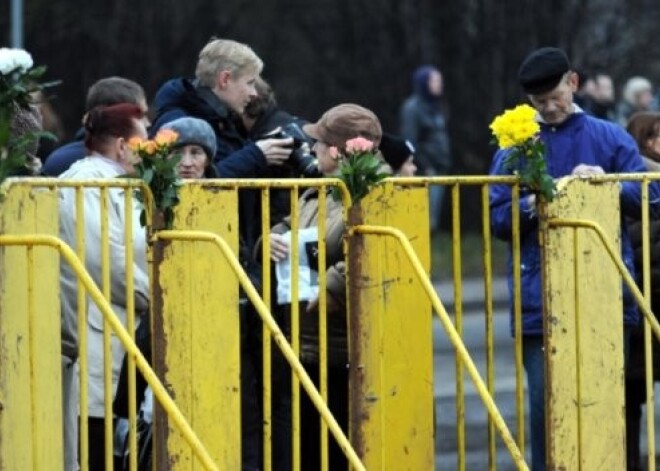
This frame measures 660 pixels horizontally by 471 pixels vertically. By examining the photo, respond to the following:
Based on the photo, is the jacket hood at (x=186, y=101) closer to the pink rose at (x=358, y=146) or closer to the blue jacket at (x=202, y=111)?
the blue jacket at (x=202, y=111)

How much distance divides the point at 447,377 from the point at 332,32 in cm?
982

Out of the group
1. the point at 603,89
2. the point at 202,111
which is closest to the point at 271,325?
the point at 202,111

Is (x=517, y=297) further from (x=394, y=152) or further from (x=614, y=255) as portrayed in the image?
(x=394, y=152)

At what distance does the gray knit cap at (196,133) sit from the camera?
26.6 feet

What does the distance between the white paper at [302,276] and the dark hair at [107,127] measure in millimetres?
788

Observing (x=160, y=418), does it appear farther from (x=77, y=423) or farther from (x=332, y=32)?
(x=332, y=32)

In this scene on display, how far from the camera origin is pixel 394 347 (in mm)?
7340

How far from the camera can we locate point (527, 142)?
7.37 m

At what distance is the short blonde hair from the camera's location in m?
8.97

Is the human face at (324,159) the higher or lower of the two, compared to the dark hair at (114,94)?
lower

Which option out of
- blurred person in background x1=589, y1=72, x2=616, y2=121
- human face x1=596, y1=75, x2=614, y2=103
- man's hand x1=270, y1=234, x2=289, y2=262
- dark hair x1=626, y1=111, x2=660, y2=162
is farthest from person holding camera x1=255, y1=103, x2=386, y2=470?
human face x1=596, y1=75, x2=614, y2=103

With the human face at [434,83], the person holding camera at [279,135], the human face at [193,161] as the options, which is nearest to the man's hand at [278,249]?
the person holding camera at [279,135]

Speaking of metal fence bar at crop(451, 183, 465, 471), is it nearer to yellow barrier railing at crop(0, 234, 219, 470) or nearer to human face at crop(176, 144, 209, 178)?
human face at crop(176, 144, 209, 178)

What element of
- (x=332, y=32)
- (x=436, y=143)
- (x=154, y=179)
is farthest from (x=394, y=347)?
(x=332, y=32)
